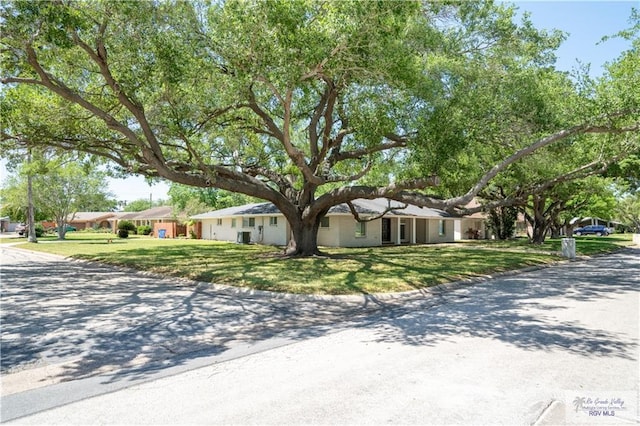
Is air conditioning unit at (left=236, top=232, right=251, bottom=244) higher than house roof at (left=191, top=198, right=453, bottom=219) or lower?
lower

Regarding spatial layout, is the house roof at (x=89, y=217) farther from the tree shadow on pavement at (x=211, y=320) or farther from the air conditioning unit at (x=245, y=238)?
the tree shadow on pavement at (x=211, y=320)

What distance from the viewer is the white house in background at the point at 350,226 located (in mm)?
27453

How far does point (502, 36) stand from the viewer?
1373cm

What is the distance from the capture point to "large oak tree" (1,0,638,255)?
30.6ft

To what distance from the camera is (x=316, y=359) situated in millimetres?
5539

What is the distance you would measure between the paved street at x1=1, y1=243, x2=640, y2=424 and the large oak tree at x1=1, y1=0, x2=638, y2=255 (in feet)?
16.5

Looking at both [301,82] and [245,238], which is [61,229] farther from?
[301,82]

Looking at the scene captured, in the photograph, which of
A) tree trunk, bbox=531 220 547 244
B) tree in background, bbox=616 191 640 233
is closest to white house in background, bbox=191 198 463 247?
tree trunk, bbox=531 220 547 244

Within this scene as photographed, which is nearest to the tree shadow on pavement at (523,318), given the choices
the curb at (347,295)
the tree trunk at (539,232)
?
the curb at (347,295)

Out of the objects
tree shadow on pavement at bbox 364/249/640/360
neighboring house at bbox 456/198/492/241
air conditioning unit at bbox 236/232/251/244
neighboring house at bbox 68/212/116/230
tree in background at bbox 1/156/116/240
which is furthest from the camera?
neighboring house at bbox 68/212/116/230


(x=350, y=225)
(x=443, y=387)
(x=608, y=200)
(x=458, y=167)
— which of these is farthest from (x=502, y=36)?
(x=608, y=200)

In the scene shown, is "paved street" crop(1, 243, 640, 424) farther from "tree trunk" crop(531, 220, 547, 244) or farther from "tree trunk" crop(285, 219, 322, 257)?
"tree trunk" crop(531, 220, 547, 244)

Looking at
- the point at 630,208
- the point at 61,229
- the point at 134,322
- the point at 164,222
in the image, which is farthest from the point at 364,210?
the point at 630,208

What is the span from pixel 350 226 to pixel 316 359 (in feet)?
73.4
